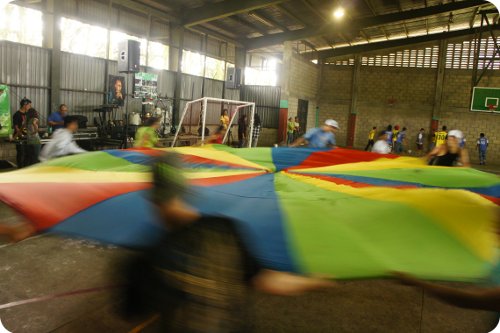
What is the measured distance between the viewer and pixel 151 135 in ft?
18.1

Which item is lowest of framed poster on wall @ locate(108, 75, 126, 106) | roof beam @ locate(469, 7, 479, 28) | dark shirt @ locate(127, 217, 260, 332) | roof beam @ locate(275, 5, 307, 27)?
dark shirt @ locate(127, 217, 260, 332)

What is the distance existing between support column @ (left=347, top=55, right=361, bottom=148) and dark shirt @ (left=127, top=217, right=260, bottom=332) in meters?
19.8

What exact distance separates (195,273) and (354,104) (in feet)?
66.2

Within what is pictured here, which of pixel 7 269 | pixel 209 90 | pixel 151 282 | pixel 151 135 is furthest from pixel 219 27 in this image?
pixel 151 282

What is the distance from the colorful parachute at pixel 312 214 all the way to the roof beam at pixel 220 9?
10.3 metres

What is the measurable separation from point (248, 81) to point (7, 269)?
17349 millimetres

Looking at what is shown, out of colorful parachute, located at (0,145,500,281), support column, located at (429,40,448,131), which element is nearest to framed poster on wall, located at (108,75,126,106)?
colorful parachute, located at (0,145,500,281)

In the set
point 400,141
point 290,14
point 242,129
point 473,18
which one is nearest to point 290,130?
point 242,129

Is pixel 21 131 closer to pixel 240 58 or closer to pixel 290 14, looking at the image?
pixel 290 14

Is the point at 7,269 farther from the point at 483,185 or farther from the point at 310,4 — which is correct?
the point at 310,4

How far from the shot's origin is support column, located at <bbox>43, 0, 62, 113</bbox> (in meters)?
10.6

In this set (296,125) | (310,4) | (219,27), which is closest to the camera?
(310,4)

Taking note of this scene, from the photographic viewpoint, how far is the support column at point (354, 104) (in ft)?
67.4

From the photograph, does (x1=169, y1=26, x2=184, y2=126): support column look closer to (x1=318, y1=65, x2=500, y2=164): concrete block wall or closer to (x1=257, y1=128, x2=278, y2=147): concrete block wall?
(x1=257, y1=128, x2=278, y2=147): concrete block wall
